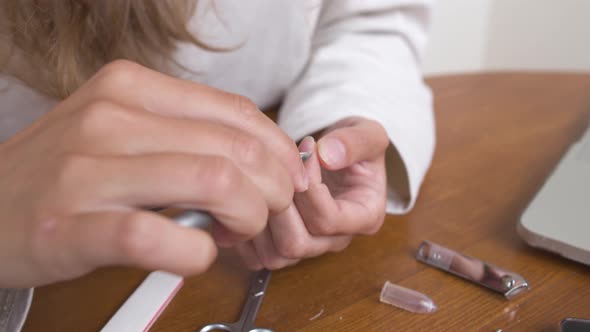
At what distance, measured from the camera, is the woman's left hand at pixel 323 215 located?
369 millimetres

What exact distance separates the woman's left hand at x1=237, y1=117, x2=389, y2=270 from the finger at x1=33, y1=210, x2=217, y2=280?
0.50 feet

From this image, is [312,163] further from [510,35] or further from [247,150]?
[510,35]

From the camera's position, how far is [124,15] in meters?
0.41

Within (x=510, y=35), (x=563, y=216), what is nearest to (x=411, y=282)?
(x=563, y=216)

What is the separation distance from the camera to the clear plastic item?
1.15 feet

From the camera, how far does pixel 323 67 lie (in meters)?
0.58

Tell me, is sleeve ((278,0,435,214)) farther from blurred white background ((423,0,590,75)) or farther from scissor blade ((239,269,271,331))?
blurred white background ((423,0,590,75))

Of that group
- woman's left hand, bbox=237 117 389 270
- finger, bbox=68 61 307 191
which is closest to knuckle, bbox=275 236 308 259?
woman's left hand, bbox=237 117 389 270

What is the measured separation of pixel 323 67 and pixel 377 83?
8 cm

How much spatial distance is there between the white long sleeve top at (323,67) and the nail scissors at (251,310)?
14 centimetres

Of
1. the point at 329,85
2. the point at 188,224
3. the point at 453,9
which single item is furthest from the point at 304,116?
the point at 453,9

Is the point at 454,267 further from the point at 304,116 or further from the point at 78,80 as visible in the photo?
the point at 78,80

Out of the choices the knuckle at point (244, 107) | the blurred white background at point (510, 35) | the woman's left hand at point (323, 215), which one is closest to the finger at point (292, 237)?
Result: the woman's left hand at point (323, 215)

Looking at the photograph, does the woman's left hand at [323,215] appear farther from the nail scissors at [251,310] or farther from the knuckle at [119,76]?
the knuckle at [119,76]
